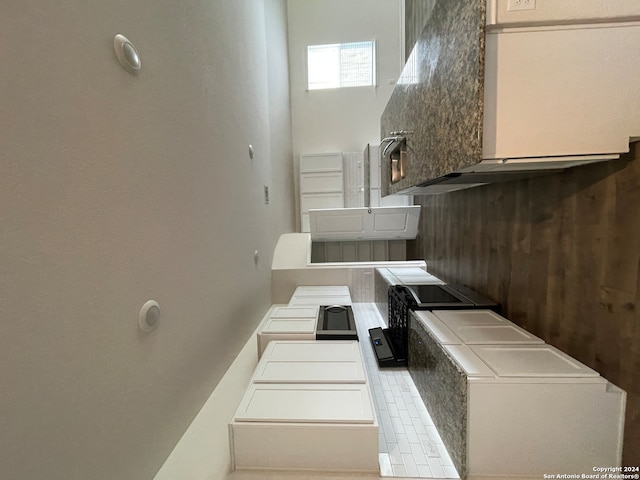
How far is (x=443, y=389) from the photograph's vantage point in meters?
1.14

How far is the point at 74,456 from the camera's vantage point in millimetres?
674

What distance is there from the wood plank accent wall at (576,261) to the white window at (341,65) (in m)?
3.51

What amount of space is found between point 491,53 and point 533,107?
22 centimetres

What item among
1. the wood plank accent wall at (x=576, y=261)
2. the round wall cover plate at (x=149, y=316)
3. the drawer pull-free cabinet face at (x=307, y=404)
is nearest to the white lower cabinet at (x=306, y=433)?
the drawer pull-free cabinet face at (x=307, y=404)

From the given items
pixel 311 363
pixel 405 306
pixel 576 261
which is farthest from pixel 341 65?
pixel 311 363

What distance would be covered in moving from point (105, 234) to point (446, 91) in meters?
1.27

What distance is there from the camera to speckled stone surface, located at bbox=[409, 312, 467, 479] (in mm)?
996

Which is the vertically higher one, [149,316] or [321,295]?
[149,316]

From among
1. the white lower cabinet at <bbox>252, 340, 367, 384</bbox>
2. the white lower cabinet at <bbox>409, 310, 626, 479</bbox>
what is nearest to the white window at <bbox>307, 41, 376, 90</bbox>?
the white lower cabinet at <bbox>252, 340, 367, 384</bbox>

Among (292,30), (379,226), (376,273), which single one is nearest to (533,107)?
(376,273)

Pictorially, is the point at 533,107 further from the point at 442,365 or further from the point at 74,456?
the point at 74,456

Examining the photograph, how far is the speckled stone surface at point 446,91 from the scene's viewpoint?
33.5 inches

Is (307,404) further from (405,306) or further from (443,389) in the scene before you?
(405,306)

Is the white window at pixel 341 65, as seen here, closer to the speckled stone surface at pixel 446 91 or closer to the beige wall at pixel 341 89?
the beige wall at pixel 341 89
